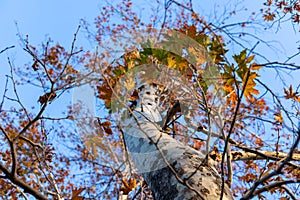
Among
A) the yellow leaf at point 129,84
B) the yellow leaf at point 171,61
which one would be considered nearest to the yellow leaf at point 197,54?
the yellow leaf at point 171,61

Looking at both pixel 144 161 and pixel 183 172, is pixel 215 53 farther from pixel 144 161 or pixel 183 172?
pixel 183 172

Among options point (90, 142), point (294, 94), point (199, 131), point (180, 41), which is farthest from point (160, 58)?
point (294, 94)

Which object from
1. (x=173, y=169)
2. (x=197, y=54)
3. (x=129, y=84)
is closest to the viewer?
(x=173, y=169)

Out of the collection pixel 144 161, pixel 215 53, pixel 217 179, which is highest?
pixel 215 53

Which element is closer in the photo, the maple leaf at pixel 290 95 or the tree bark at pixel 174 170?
the tree bark at pixel 174 170

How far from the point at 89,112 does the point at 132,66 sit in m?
0.58

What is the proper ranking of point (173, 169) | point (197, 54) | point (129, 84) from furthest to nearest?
point (129, 84) < point (197, 54) < point (173, 169)

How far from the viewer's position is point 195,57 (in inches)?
76.0

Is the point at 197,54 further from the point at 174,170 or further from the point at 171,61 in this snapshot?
the point at 174,170

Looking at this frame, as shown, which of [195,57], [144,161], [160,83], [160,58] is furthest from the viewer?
[160,83]

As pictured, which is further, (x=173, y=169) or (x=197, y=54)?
(x=197, y=54)

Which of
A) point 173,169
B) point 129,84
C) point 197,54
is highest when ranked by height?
point 129,84

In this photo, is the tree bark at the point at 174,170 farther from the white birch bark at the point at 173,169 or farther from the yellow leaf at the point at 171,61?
the yellow leaf at the point at 171,61

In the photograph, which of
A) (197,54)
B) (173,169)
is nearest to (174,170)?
(173,169)
